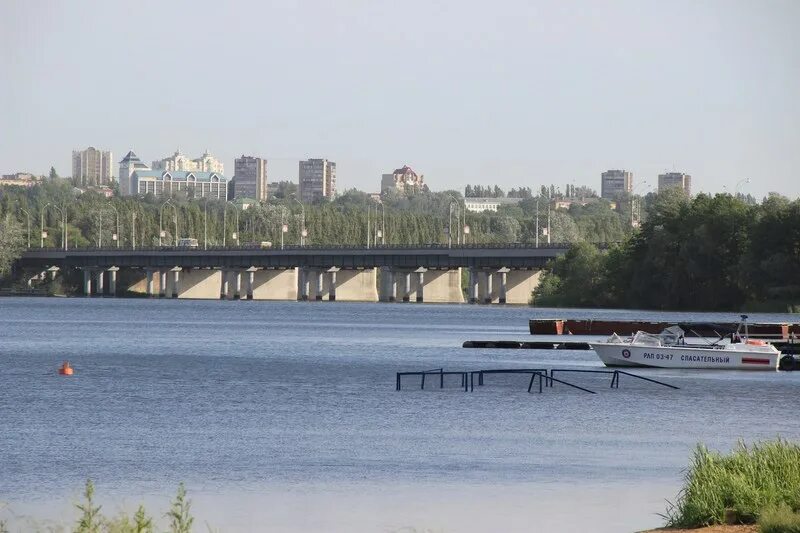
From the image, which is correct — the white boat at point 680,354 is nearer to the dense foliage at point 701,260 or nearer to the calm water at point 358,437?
the calm water at point 358,437

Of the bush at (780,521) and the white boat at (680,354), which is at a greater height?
the white boat at (680,354)

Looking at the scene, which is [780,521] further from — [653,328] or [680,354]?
[653,328]

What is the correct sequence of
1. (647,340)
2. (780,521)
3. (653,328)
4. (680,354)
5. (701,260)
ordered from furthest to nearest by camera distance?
(701,260)
(653,328)
(647,340)
(680,354)
(780,521)

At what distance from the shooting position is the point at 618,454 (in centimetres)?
4481

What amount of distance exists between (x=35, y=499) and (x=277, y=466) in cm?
792

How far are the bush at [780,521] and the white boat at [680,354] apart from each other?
2070 inches

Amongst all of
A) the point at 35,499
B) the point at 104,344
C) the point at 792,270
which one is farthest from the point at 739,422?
the point at 792,270

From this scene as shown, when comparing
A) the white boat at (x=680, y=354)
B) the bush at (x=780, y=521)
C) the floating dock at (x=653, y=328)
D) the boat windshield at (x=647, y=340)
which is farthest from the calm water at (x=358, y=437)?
the floating dock at (x=653, y=328)

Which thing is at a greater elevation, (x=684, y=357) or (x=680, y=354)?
(x=680, y=354)

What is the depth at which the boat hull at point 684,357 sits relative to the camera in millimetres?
79625

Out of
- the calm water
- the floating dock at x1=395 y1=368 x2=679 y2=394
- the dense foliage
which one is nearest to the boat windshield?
the calm water

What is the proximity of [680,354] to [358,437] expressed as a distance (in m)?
34.4

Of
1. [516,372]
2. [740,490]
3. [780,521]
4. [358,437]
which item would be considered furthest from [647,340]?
[780,521]

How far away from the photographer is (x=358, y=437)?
4884 centimetres
